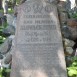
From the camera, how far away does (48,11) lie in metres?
7.32

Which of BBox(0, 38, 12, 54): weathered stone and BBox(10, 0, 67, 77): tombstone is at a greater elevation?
BBox(10, 0, 67, 77): tombstone

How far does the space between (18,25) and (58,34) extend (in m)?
0.83

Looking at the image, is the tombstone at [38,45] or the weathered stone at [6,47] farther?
the weathered stone at [6,47]

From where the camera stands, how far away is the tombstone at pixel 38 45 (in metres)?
7.20

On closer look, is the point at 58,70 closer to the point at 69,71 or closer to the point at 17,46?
the point at 69,71

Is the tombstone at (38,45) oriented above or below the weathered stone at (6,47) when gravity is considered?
above

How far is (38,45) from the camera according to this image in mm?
7242

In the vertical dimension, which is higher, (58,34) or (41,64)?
(58,34)

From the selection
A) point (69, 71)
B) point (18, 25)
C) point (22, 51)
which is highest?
point (18, 25)

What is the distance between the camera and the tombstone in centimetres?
720

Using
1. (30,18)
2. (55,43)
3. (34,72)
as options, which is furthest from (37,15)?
(34,72)

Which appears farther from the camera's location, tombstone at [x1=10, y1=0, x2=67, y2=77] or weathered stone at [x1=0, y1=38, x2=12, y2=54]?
weathered stone at [x1=0, y1=38, x2=12, y2=54]

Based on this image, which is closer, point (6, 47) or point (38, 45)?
point (38, 45)

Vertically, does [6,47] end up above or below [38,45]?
below
